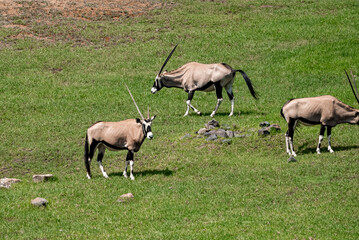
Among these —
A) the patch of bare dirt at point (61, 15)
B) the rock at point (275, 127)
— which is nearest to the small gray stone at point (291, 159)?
the rock at point (275, 127)

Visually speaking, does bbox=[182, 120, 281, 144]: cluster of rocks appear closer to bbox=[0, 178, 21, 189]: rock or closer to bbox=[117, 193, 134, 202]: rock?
bbox=[117, 193, 134, 202]: rock

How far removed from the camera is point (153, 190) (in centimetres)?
1708

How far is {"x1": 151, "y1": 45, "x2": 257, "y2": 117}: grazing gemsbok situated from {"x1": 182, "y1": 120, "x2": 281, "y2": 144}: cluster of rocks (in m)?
3.26

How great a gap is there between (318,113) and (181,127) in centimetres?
622

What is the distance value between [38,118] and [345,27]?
20069 millimetres

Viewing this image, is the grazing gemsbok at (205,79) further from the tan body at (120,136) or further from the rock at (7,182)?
the rock at (7,182)

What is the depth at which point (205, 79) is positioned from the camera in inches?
1030

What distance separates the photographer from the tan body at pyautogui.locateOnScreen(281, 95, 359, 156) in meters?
19.9

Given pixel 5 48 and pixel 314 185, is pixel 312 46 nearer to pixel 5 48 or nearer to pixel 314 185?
pixel 5 48

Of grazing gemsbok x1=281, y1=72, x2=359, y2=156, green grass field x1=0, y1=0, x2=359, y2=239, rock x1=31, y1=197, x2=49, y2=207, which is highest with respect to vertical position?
grazing gemsbok x1=281, y1=72, x2=359, y2=156

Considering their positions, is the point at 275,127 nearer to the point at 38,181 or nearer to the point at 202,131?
the point at 202,131

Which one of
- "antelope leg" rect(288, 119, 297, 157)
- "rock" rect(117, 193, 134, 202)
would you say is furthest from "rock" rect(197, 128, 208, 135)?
"rock" rect(117, 193, 134, 202)

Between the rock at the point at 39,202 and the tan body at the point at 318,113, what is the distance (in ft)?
26.2

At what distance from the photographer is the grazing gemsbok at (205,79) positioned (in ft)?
85.0
